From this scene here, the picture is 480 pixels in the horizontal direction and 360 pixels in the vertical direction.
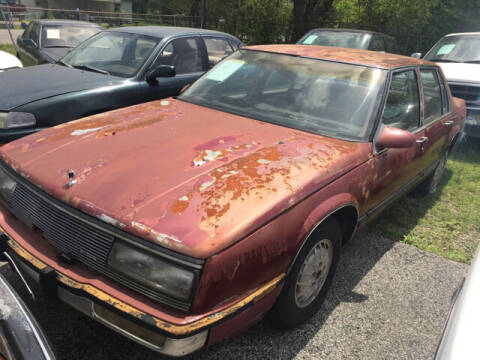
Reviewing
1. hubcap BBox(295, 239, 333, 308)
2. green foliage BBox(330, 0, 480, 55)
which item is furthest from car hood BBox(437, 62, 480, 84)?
green foliage BBox(330, 0, 480, 55)

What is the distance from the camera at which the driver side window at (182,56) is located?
5.21 meters

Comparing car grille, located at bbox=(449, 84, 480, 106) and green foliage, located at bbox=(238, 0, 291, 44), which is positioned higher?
green foliage, located at bbox=(238, 0, 291, 44)

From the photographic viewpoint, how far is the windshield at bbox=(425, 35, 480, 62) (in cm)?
772

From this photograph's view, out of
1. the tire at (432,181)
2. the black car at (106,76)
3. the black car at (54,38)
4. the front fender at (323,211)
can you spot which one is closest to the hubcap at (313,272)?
the front fender at (323,211)

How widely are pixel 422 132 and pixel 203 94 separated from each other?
196cm

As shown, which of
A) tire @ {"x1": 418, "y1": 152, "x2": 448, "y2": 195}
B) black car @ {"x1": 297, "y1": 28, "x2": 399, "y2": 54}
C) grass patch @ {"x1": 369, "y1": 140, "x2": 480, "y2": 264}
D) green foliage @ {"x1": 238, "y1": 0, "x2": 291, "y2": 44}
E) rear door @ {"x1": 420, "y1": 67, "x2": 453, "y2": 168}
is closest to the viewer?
rear door @ {"x1": 420, "y1": 67, "x2": 453, "y2": 168}

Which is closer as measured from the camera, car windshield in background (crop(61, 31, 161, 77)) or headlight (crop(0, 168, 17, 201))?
headlight (crop(0, 168, 17, 201))

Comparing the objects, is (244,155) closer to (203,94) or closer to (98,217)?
(98,217)

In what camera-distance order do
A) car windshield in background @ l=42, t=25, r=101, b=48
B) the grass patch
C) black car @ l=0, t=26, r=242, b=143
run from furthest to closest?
car windshield in background @ l=42, t=25, r=101, b=48
black car @ l=0, t=26, r=242, b=143
the grass patch

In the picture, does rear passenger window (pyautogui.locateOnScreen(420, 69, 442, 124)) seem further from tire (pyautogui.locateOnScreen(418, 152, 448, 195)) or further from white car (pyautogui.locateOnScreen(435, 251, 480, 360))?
white car (pyautogui.locateOnScreen(435, 251, 480, 360))

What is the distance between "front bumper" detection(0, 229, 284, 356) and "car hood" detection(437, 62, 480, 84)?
6.34 metres

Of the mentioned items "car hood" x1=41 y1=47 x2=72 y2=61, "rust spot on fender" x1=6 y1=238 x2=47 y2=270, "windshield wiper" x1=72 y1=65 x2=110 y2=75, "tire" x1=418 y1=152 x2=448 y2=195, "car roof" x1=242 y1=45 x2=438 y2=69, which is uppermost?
"car roof" x1=242 y1=45 x2=438 y2=69

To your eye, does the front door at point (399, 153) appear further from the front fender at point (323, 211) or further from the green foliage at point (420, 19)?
the green foliage at point (420, 19)

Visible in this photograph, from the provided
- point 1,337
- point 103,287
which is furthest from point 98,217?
point 1,337
